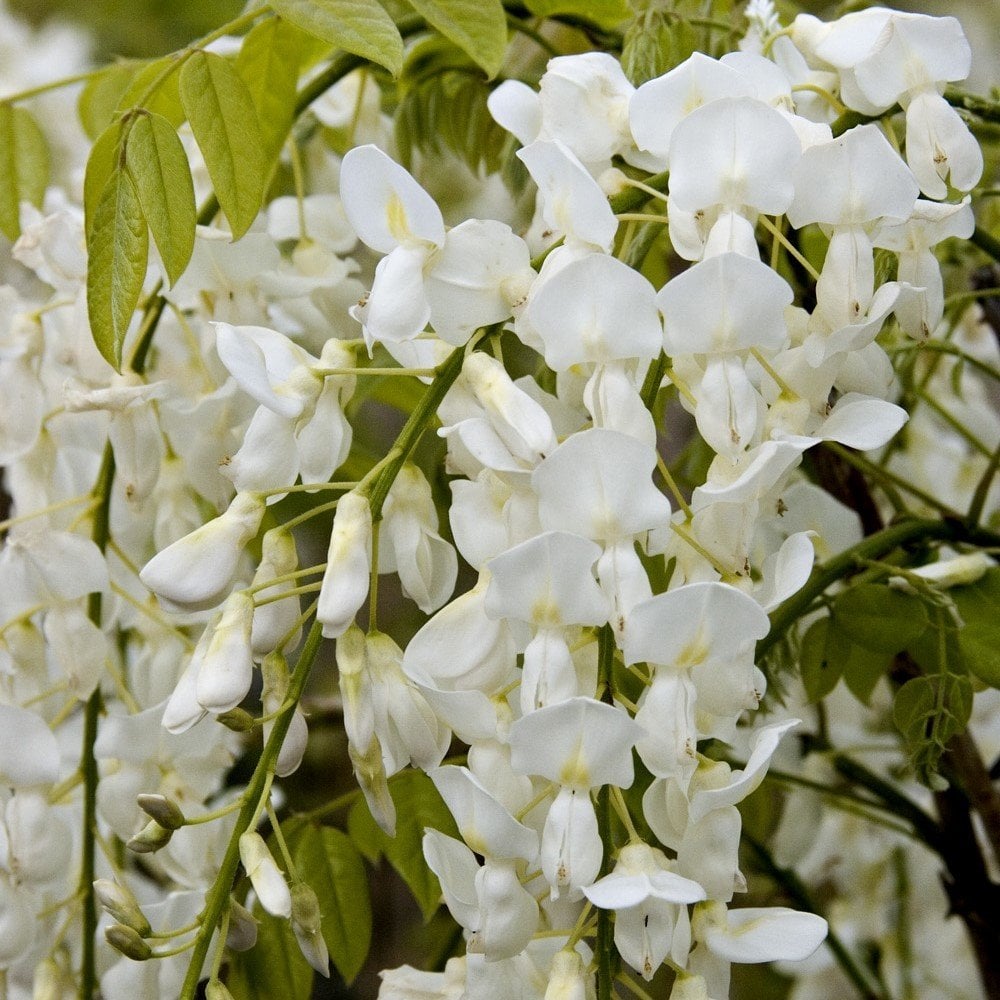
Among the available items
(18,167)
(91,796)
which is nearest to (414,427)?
(91,796)

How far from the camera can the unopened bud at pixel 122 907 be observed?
40 centimetres

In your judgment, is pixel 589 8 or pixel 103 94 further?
pixel 103 94

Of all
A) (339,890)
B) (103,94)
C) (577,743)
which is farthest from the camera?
(103,94)

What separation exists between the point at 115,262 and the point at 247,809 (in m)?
0.19

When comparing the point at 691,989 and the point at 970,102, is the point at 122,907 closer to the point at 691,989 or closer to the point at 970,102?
the point at 691,989

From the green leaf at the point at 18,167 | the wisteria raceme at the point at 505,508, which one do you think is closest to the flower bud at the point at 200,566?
the wisteria raceme at the point at 505,508

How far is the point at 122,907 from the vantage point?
0.40 meters

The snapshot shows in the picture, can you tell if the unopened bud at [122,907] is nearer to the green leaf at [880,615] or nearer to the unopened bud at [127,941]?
the unopened bud at [127,941]

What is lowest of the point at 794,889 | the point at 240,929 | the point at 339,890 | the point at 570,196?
the point at 794,889

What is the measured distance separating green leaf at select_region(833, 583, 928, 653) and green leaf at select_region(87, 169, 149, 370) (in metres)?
0.29

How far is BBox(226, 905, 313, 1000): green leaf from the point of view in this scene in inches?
21.3

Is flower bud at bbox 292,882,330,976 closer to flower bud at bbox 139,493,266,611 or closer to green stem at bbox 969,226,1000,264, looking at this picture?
flower bud at bbox 139,493,266,611

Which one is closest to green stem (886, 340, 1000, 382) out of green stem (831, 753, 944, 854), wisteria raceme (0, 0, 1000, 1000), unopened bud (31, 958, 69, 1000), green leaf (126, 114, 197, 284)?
wisteria raceme (0, 0, 1000, 1000)

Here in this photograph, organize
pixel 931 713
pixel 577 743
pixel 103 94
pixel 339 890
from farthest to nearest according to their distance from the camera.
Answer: pixel 103 94 → pixel 339 890 → pixel 931 713 → pixel 577 743
